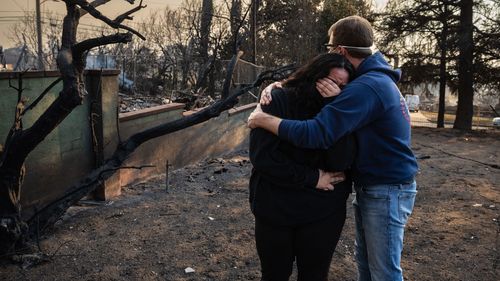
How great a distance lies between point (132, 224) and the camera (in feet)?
16.1

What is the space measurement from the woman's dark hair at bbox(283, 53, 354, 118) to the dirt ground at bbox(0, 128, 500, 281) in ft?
6.56

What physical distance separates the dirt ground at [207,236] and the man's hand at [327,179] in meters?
1.78

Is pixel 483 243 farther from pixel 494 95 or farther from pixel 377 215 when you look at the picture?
pixel 494 95

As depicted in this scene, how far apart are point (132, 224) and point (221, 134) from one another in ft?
17.7

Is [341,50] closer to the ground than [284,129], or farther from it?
farther from it

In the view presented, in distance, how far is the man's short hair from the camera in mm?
2377

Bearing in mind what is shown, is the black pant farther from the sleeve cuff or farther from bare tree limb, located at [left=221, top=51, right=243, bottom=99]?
bare tree limb, located at [left=221, top=51, right=243, bottom=99]

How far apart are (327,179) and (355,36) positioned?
75 cm

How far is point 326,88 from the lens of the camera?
2195 mm

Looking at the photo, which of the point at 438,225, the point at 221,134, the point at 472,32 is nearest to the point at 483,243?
the point at 438,225

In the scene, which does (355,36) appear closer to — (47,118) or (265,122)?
(265,122)

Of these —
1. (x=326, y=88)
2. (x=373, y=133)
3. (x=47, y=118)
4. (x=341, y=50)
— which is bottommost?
A: (x=47, y=118)

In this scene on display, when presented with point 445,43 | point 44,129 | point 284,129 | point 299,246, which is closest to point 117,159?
point 44,129

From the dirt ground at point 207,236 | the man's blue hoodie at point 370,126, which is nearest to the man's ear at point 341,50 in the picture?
the man's blue hoodie at point 370,126
